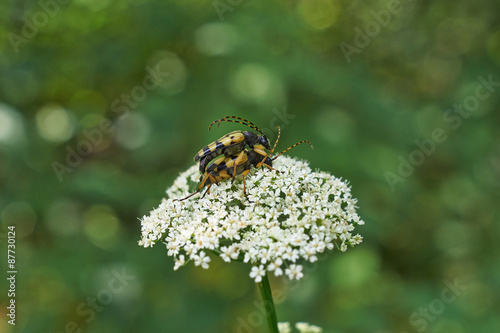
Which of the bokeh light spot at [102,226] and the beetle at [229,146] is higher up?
the bokeh light spot at [102,226]

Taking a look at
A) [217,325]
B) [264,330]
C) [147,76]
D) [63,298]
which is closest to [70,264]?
[63,298]

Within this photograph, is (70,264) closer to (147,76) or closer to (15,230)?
(15,230)

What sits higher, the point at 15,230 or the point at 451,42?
the point at 451,42

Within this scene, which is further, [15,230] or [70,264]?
[15,230]

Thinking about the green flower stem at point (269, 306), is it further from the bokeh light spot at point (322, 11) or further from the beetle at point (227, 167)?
the bokeh light spot at point (322, 11)

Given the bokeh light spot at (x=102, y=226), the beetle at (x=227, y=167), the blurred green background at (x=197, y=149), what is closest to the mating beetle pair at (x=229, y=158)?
the beetle at (x=227, y=167)

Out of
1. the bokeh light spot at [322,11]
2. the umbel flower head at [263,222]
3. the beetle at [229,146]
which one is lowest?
the umbel flower head at [263,222]

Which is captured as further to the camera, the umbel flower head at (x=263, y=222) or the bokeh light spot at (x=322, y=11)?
the bokeh light spot at (x=322, y=11)
